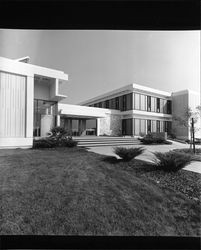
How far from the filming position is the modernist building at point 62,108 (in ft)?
16.9

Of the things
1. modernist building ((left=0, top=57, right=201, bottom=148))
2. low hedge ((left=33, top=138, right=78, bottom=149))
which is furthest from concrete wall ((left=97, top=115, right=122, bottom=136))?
low hedge ((left=33, top=138, right=78, bottom=149))

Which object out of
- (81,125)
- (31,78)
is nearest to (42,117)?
(31,78)

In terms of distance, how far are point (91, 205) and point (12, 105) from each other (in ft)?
16.1

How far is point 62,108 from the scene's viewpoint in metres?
9.55

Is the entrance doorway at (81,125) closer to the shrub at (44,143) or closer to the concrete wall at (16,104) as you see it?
the shrub at (44,143)

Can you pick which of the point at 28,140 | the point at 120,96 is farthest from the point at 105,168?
the point at 120,96

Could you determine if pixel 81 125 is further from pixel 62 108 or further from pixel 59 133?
pixel 59 133

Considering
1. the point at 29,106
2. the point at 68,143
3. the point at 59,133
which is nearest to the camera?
the point at 29,106

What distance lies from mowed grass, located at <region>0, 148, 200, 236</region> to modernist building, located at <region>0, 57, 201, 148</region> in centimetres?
277

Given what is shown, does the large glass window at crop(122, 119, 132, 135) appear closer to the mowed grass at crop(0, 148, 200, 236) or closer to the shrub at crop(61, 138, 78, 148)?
the shrub at crop(61, 138, 78, 148)

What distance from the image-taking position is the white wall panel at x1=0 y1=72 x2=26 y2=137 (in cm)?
497

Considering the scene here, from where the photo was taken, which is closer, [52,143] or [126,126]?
[52,143]
